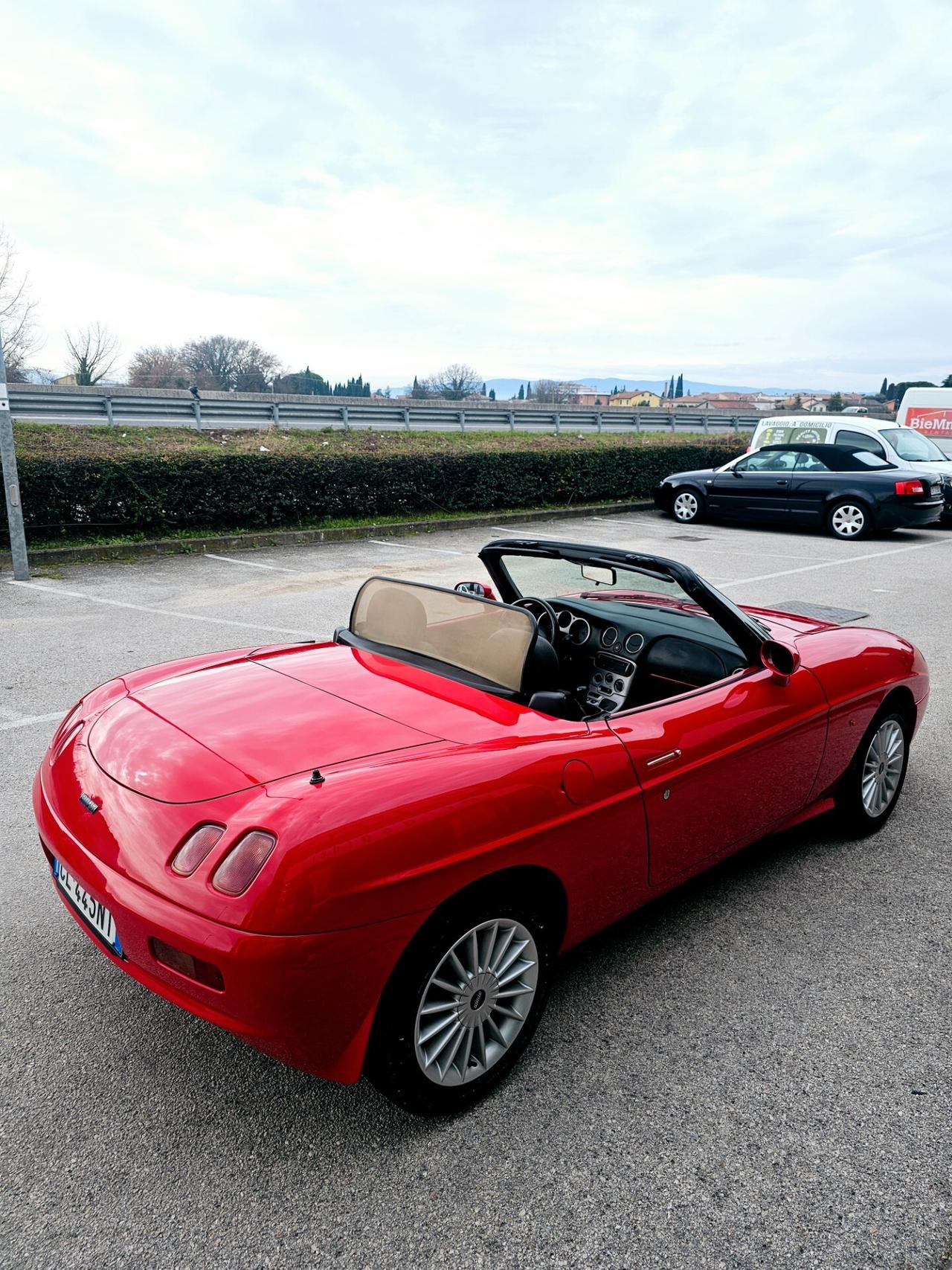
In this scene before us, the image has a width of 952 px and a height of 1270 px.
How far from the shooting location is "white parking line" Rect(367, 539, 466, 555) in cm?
1226

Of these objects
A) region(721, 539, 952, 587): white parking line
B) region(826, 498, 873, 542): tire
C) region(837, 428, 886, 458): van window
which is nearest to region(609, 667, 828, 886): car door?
region(721, 539, 952, 587): white parking line

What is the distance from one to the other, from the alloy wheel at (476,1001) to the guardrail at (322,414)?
18.5m

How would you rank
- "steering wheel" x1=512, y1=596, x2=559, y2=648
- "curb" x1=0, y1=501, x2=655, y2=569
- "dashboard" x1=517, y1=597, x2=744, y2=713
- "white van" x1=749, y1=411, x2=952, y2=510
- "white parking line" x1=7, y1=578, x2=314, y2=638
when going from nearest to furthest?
"dashboard" x1=517, y1=597, x2=744, y2=713 → "steering wheel" x1=512, y1=596, x2=559, y2=648 → "white parking line" x1=7, y1=578, x2=314, y2=638 → "curb" x1=0, y1=501, x2=655, y2=569 → "white van" x1=749, y1=411, x2=952, y2=510

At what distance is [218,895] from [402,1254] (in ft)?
2.88

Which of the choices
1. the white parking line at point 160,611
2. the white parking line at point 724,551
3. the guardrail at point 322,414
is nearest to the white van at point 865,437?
the white parking line at point 724,551

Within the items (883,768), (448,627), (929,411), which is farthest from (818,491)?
(448,627)

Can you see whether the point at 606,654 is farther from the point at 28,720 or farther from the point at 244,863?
the point at 28,720

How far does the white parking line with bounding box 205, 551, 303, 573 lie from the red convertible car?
728 centimetres

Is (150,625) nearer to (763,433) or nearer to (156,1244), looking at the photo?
(156,1244)

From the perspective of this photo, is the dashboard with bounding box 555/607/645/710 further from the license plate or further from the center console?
the license plate

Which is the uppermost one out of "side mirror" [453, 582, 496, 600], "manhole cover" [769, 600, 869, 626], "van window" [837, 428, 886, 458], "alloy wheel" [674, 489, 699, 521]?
"van window" [837, 428, 886, 458]

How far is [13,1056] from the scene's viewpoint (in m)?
2.51

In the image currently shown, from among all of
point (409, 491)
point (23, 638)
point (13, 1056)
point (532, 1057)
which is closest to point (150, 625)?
point (23, 638)

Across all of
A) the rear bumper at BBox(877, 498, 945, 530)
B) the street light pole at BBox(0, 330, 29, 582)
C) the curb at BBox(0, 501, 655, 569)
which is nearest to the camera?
the street light pole at BBox(0, 330, 29, 582)
